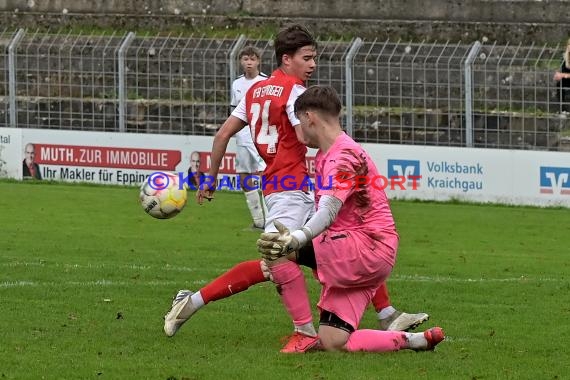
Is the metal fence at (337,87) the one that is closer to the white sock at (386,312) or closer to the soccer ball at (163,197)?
the soccer ball at (163,197)

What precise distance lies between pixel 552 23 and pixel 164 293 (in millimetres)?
17414

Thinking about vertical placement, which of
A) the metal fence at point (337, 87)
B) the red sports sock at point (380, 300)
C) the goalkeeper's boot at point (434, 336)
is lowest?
the goalkeeper's boot at point (434, 336)

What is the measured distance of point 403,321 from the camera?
9.43 m

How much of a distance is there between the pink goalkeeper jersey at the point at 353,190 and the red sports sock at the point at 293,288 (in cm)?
44

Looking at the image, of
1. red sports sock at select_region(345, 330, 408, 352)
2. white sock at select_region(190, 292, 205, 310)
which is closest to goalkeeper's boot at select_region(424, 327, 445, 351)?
red sports sock at select_region(345, 330, 408, 352)

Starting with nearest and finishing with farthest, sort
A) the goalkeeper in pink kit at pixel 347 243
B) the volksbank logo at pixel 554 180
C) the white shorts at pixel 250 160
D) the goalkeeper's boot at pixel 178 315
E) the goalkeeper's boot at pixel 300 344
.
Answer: the goalkeeper in pink kit at pixel 347 243 → the goalkeeper's boot at pixel 300 344 → the goalkeeper's boot at pixel 178 315 → the white shorts at pixel 250 160 → the volksbank logo at pixel 554 180

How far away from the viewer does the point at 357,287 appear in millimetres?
8547

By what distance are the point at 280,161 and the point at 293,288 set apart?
3.28ft

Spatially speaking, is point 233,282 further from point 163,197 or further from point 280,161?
point 163,197

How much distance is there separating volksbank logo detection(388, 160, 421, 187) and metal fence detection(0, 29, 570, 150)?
0.73m

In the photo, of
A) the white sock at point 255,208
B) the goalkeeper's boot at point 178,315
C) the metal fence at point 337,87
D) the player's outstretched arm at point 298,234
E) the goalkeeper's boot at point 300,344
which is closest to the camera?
the player's outstretched arm at point 298,234

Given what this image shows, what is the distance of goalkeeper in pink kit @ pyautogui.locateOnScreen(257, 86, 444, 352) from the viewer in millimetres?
8375

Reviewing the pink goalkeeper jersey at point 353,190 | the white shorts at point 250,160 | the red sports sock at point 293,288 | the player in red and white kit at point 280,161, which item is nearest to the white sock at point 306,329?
the red sports sock at point 293,288

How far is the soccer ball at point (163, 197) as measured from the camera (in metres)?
11.3
